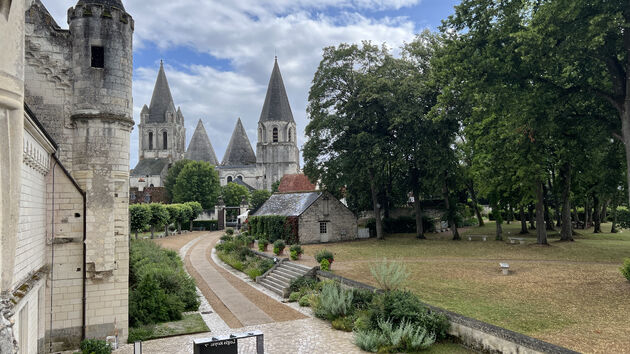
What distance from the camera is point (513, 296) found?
13.4 metres

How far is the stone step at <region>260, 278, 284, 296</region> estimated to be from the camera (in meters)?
18.0

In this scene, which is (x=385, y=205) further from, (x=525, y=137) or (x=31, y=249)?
(x=31, y=249)

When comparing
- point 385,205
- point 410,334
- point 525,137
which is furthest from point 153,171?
point 410,334

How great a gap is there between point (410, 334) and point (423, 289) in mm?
5132

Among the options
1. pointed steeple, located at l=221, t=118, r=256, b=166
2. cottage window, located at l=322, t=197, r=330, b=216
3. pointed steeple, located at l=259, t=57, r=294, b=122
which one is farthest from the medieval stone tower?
pointed steeple, located at l=221, t=118, r=256, b=166

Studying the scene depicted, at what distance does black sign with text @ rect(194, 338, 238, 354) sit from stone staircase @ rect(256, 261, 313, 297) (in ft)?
27.8

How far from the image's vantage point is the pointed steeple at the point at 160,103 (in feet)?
310

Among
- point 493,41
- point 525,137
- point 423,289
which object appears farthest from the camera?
point 525,137

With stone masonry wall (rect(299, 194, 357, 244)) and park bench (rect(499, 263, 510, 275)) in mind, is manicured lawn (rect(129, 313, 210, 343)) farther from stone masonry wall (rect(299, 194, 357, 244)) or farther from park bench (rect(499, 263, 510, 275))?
stone masonry wall (rect(299, 194, 357, 244))

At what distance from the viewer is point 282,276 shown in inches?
778

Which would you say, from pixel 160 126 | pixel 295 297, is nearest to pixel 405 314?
pixel 295 297

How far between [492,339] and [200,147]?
4154 inches

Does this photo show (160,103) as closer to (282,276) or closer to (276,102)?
(276,102)

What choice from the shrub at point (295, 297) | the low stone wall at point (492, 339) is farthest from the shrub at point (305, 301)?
the low stone wall at point (492, 339)
